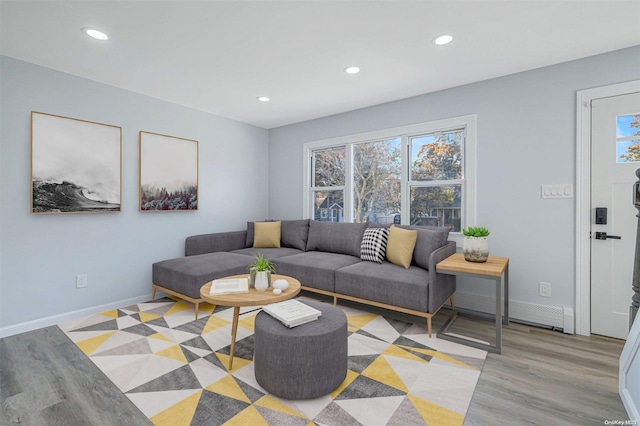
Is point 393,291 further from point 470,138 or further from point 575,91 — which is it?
point 575,91

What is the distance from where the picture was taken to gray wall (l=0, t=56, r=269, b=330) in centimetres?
270

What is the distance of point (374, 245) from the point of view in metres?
3.43

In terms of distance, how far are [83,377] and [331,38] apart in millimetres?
2996

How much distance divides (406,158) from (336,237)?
1339 mm

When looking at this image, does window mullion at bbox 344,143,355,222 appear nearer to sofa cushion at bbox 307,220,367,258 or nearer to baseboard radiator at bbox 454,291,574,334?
sofa cushion at bbox 307,220,367,258

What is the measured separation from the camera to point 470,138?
10.8 feet

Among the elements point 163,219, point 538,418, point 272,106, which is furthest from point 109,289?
point 538,418

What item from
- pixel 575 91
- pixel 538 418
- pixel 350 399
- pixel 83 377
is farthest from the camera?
pixel 575 91

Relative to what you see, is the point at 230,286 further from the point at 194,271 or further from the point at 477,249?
the point at 477,249

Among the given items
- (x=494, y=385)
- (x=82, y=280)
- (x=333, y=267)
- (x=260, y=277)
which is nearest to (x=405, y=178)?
(x=333, y=267)

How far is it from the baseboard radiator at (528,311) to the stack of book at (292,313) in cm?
204

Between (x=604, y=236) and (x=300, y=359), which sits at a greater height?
(x=604, y=236)

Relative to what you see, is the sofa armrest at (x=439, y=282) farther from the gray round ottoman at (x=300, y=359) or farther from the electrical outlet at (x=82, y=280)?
the electrical outlet at (x=82, y=280)

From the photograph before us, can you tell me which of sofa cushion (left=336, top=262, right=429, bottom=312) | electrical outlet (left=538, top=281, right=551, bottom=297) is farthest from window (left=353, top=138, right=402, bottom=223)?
electrical outlet (left=538, top=281, right=551, bottom=297)
